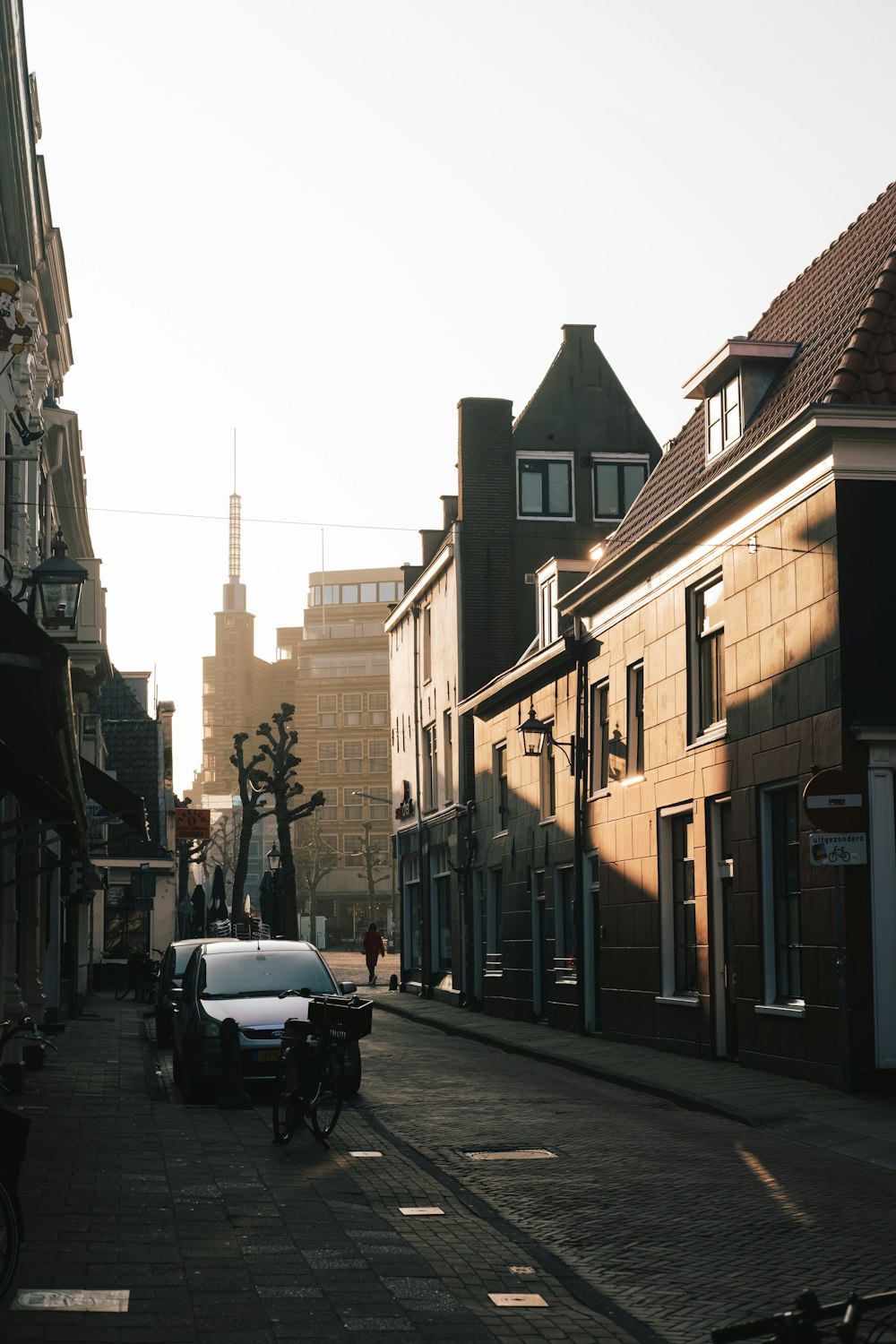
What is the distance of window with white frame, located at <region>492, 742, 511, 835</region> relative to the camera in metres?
33.8

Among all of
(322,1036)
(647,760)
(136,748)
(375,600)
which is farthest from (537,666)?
(375,600)

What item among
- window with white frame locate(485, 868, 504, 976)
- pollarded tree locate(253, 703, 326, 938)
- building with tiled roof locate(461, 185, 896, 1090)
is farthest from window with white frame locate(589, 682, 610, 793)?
pollarded tree locate(253, 703, 326, 938)

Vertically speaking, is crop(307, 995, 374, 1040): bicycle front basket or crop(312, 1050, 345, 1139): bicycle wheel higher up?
crop(307, 995, 374, 1040): bicycle front basket

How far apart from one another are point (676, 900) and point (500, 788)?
1241 centimetres

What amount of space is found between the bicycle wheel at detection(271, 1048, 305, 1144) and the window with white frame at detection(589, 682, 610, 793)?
42.8 feet

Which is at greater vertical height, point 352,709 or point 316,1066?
point 352,709

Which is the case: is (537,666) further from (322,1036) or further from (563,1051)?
(322,1036)

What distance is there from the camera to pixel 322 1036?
13.4 meters

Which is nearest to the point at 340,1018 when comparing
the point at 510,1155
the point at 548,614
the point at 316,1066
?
the point at 316,1066

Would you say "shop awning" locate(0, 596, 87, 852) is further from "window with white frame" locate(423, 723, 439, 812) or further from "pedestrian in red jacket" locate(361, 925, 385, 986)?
"pedestrian in red jacket" locate(361, 925, 385, 986)

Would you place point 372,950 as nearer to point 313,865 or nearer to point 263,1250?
point 263,1250

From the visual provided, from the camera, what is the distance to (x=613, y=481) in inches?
1682

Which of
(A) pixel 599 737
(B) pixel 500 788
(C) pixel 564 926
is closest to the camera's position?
(A) pixel 599 737

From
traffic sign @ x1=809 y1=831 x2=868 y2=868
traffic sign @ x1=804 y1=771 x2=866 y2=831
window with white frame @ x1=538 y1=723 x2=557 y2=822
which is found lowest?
traffic sign @ x1=809 y1=831 x2=868 y2=868
